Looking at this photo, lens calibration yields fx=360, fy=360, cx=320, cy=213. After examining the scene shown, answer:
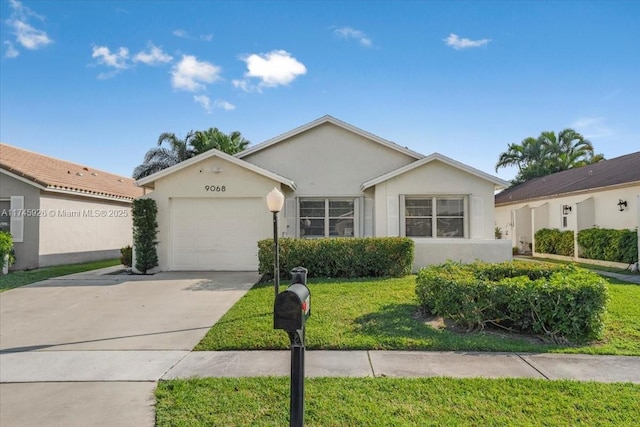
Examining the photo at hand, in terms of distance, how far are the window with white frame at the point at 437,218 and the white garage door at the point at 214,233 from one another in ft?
18.2

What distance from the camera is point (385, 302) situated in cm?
764

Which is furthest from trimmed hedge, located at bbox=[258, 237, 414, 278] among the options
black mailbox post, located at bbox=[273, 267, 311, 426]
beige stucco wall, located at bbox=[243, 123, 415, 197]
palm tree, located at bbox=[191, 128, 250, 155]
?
palm tree, located at bbox=[191, 128, 250, 155]

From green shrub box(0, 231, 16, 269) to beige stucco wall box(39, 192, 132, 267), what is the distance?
910 mm

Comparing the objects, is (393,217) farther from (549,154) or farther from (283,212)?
(549,154)

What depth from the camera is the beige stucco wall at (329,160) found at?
14438 millimetres

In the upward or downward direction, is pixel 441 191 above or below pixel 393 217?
above

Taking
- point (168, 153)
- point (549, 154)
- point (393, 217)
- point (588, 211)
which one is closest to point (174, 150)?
point (168, 153)

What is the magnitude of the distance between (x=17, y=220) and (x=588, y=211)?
23.5m

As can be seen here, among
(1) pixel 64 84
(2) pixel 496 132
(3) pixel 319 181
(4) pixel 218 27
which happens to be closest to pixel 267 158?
(3) pixel 319 181

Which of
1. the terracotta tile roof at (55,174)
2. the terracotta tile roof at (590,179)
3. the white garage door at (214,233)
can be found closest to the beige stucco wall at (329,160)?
the white garage door at (214,233)

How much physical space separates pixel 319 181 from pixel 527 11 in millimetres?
8493

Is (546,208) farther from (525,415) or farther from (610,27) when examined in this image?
(525,415)

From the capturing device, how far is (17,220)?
43.5 feet

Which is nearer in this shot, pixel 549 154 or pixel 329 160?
pixel 329 160
